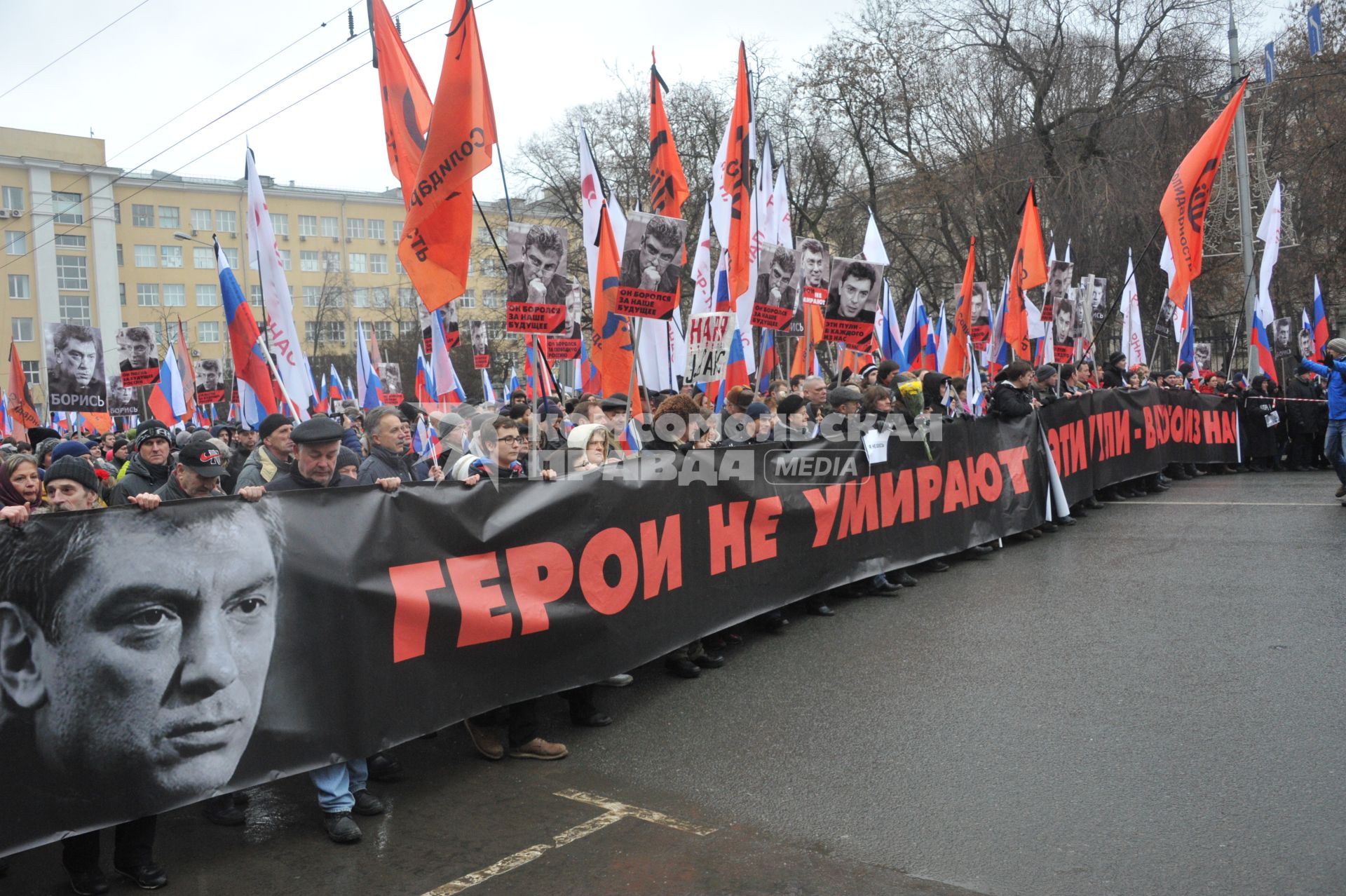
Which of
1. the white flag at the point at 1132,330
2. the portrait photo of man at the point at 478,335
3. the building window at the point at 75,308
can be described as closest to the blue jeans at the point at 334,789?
the white flag at the point at 1132,330

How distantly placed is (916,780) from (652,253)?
4953 millimetres

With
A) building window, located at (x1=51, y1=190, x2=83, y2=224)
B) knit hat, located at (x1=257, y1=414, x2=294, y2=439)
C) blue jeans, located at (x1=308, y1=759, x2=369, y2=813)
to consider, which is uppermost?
building window, located at (x1=51, y1=190, x2=83, y2=224)

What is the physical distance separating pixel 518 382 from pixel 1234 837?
23.6m

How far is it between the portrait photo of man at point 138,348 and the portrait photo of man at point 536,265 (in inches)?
394

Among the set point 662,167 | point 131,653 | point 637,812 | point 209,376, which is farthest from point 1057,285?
point 209,376

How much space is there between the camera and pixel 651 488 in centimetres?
652

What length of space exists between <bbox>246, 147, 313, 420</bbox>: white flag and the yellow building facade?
1959 inches

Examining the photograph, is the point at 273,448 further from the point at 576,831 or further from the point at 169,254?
the point at 169,254

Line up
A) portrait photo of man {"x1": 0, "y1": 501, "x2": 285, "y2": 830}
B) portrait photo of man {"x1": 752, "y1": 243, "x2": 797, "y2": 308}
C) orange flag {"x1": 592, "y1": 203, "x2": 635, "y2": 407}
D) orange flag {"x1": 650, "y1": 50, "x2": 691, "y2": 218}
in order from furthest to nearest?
orange flag {"x1": 650, "y1": 50, "x2": 691, "y2": 218}, portrait photo of man {"x1": 752, "y1": 243, "x2": 797, "y2": 308}, orange flag {"x1": 592, "y1": 203, "x2": 635, "y2": 407}, portrait photo of man {"x1": 0, "y1": 501, "x2": 285, "y2": 830}

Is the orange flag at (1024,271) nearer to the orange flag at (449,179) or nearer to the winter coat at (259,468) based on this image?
the orange flag at (449,179)

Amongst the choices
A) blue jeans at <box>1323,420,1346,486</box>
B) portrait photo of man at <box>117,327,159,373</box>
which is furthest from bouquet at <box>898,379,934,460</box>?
portrait photo of man at <box>117,327,159,373</box>

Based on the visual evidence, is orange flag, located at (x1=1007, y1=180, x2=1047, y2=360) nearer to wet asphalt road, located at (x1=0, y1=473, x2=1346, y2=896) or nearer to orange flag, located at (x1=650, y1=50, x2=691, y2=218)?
orange flag, located at (x1=650, y1=50, x2=691, y2=218)

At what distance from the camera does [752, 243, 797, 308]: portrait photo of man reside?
10891 millimetres

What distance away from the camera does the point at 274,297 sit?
8719 millimetres
